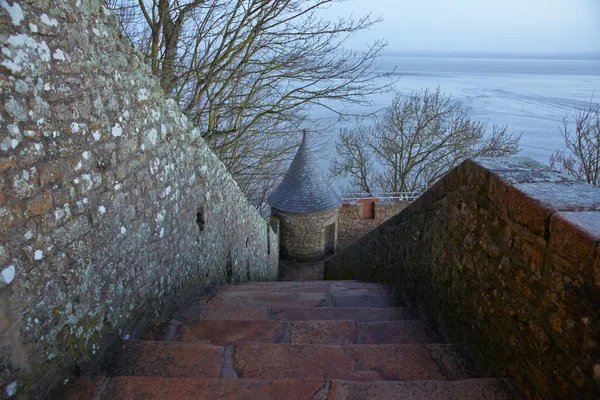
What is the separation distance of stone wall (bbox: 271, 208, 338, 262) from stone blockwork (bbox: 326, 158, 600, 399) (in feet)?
30.1

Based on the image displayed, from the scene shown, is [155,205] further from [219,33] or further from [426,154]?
[426,154]

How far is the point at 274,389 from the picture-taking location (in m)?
1.72

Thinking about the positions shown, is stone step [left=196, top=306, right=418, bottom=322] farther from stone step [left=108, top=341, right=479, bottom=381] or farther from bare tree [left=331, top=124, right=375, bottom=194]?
bare tree [left=331, top=124, right=375, bottom=194]

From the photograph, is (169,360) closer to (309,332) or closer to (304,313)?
(309,332)

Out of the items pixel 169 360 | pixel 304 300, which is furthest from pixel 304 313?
pixel 169 360

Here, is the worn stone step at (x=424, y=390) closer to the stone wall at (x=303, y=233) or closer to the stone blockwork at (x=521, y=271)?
the stone blockwork at (x=521, y=271)

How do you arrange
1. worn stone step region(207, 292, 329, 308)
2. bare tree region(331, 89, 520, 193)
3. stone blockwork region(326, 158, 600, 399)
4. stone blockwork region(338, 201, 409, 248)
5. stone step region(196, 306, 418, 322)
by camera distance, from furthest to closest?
bare tree region(331, 89, 520, 193) < stone blockwork region(338, 201, 409, 248) < worn stone step region(207, 292, 329, 308) < stone step region(196, 306, 418, 322) < stone blockwork region(326, 158, 600, 399)

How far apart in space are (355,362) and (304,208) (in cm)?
975

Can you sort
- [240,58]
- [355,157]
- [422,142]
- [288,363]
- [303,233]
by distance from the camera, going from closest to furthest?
[288,363] → [240,58] → [303,233] → [422,142] → [355,157]

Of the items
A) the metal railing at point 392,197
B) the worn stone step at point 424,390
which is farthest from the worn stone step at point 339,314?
the metal railing at point 392,197

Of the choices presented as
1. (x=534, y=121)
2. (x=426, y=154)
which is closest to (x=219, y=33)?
(x=426, y=154)

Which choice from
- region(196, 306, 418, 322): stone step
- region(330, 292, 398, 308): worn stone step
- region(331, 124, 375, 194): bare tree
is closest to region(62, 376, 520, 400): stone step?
region(196, 306, 418, 322): stone step

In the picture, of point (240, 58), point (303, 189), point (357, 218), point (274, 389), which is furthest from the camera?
point (357, 218)

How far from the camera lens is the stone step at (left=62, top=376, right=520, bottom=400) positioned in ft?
5.53
